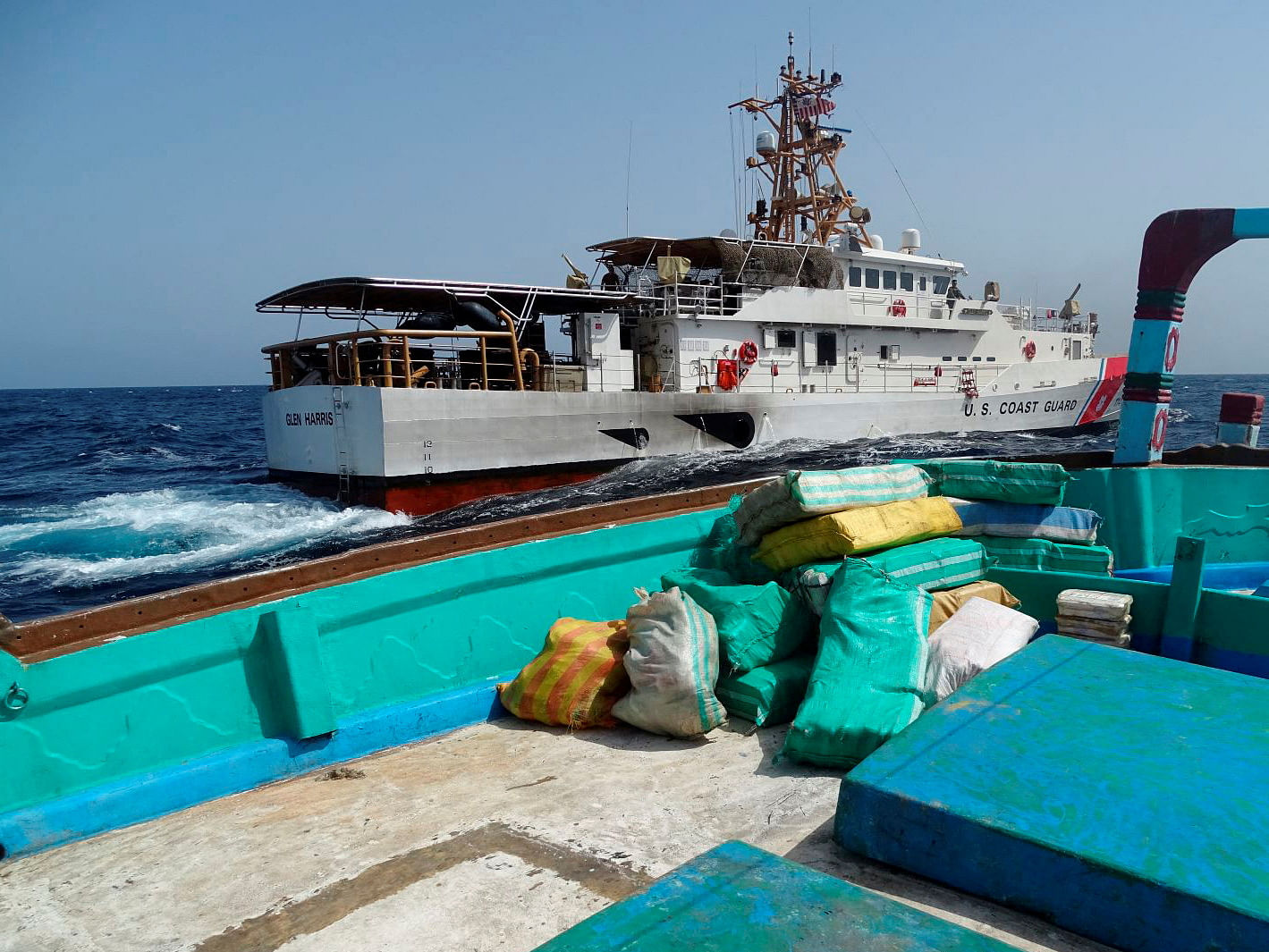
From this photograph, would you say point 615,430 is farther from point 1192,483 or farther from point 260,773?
point 260,773

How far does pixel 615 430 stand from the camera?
16672 mm

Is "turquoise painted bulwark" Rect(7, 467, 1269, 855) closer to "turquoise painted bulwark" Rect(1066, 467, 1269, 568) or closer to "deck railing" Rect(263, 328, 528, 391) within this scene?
"turquoise painted bulwark" Rect(1066, 467, 1269, 568)

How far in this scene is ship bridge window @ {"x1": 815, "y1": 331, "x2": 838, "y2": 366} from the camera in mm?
20344

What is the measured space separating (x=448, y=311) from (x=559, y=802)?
14.6m

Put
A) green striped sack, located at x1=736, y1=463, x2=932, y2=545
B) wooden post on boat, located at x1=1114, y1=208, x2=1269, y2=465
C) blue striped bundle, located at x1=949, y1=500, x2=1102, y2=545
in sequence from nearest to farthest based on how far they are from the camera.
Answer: green striped sack, located at x1=736, y1=463, x2=932, y2=545, blue striped bundle, located at x1=949, y1=500, x2=1102, y2=545, wooden post on boat, located at x1=1114, y1=208, x2=1269, y2=465

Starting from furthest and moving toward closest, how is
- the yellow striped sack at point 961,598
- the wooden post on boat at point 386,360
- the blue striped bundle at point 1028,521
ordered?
the wooden post on boat at point 386,360 → the blue striped bundle at point 1028,521 → the yellow striped sack at point 961,598

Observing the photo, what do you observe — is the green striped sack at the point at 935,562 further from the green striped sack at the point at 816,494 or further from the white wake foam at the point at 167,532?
the white wake foam at the point at 167,532

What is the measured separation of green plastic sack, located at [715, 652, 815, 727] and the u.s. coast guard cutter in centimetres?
1116

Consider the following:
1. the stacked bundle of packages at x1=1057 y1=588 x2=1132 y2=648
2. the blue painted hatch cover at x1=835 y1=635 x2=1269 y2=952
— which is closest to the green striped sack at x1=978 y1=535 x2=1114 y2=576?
the stacked bundle of packages at x1=1057 y1=588 x2=1132 y2=648

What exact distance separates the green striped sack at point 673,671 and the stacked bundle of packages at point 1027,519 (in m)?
2.12

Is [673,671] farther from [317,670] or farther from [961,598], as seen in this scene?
[961,598]

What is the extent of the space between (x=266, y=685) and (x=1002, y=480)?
13.8 feet

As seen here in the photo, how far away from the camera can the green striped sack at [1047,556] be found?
454 centimetres

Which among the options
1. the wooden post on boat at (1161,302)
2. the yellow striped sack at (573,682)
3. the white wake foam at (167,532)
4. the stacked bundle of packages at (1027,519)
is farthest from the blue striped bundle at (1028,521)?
the white wake foam at (167,532)
